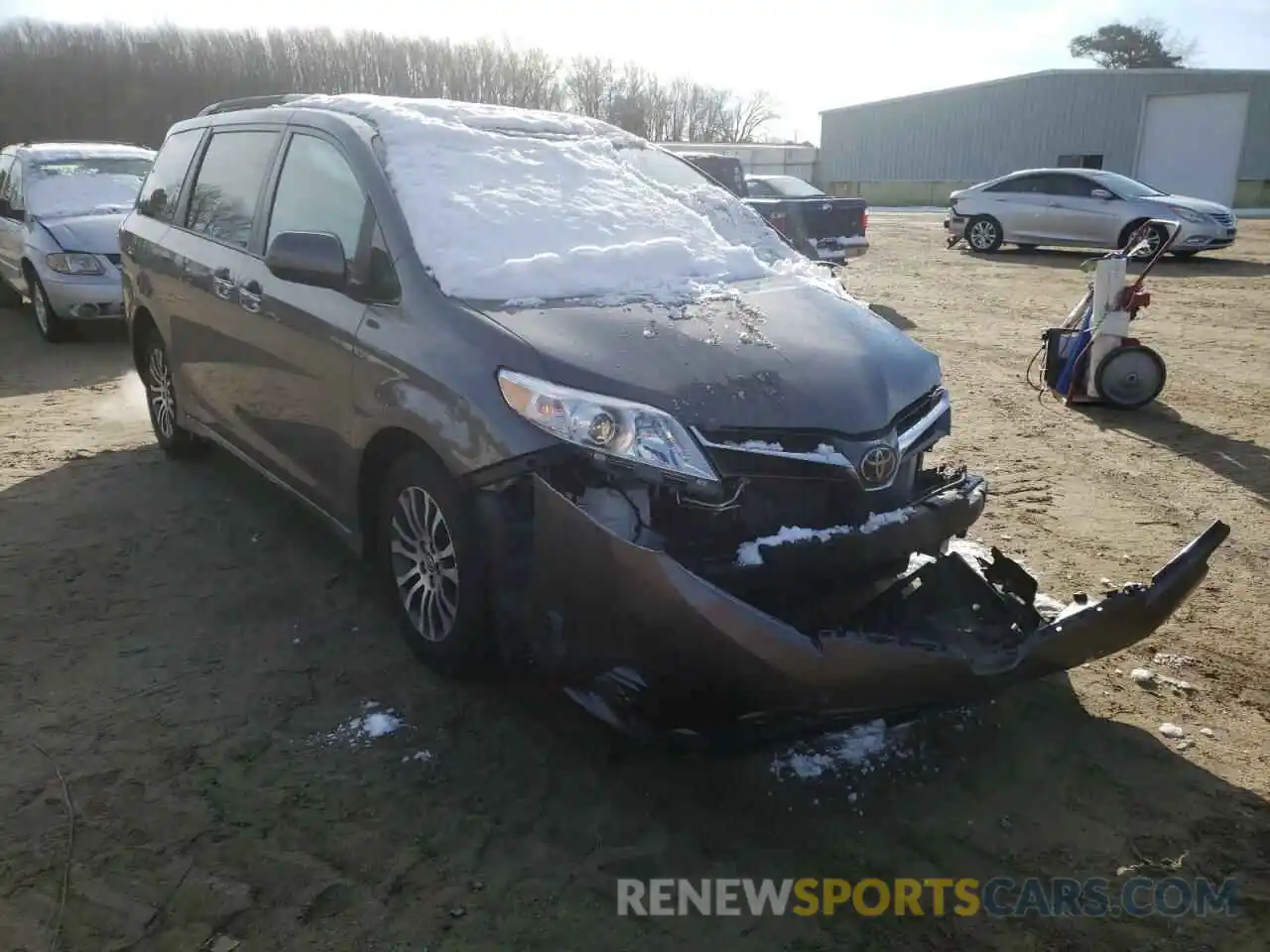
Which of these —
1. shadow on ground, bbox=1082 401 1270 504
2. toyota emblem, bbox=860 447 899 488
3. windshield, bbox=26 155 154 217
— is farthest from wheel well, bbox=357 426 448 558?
windshield, bbox=26 155 154 217

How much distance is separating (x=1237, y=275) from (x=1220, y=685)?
13.5 metres

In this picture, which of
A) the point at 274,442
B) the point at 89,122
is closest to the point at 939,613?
the point at 274,442

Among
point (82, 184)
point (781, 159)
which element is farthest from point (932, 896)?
point (781, 159)

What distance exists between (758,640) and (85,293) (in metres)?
8.78

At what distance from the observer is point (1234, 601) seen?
389 cm

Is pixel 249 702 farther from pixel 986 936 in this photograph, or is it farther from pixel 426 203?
pixel 986 936

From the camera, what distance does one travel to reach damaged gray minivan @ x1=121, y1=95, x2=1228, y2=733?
7.74ft

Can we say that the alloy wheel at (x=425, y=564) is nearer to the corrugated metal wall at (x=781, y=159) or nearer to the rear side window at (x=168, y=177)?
the rear side window at (x=168, y=177)

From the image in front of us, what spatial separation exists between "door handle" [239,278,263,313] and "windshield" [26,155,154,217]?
642 centimetres

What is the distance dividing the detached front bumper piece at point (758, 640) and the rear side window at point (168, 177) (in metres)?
3.61

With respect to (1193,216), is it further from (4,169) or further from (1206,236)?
(4,169)

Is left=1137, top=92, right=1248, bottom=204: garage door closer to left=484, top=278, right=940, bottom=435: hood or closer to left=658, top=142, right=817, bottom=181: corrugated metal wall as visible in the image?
left=658, top=142, right=817, bottom=181: corrugated metal wall

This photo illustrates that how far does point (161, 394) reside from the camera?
17.8 feet

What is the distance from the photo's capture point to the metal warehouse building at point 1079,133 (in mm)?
31125
